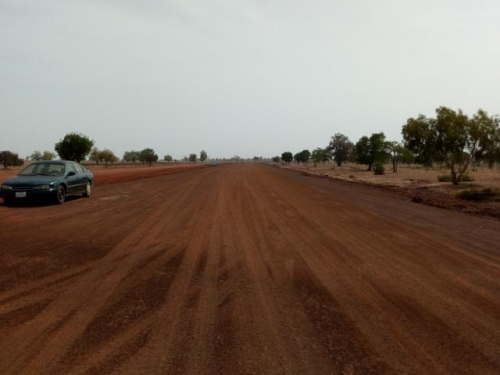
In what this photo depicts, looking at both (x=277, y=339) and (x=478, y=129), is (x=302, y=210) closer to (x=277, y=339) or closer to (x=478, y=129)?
(x=277, y=339)

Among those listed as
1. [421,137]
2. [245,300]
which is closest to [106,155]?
[421,137]

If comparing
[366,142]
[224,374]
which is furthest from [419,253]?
[366,142]

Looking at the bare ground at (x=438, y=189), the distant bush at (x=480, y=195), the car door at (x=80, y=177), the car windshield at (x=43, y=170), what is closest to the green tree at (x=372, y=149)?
the bare ground at (x=438, y=189)

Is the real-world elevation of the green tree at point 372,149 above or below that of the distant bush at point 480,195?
above

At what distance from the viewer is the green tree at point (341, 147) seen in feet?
410

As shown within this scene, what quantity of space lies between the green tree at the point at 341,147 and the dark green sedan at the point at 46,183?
114530 mm

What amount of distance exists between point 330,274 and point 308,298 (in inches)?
44.7

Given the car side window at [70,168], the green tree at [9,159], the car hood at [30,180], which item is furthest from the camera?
the green tree at [9,159]

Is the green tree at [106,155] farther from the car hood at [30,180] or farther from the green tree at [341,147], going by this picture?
the car hood at [30,180]

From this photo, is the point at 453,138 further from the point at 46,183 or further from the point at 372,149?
the point at 372,149

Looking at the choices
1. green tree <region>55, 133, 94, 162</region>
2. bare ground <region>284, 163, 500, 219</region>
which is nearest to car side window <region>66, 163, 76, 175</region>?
bare ground <region>284, 163, 500, 219</region>

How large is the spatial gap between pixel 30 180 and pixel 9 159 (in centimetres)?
8726

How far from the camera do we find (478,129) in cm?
2905

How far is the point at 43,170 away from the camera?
14617 mm
